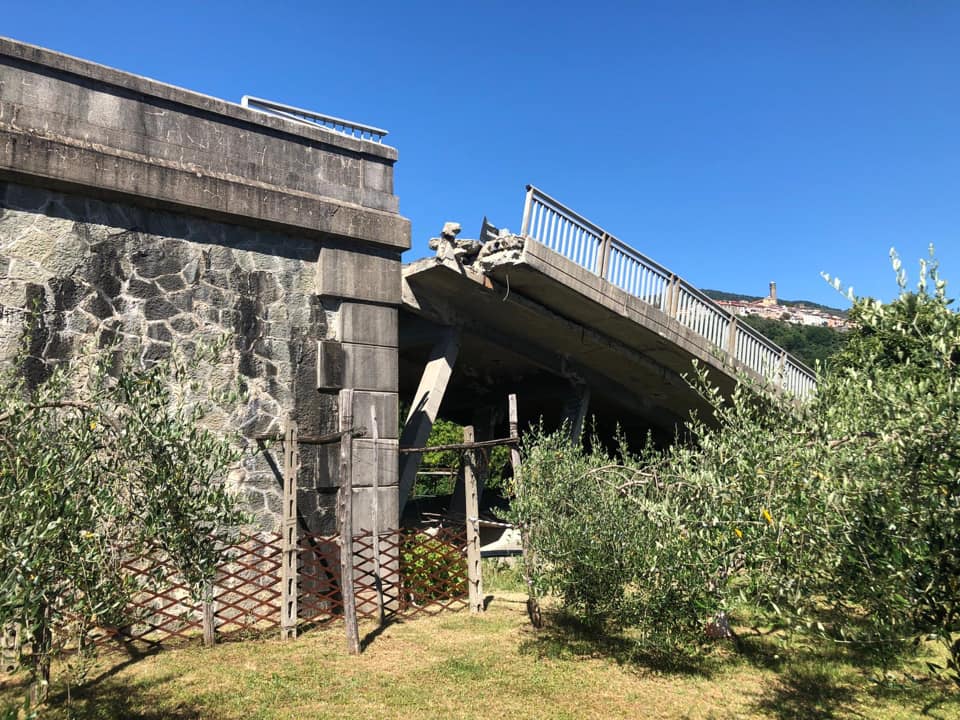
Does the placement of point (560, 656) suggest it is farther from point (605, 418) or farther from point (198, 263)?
point (605, 418)

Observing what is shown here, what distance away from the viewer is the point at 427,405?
12.9 meters

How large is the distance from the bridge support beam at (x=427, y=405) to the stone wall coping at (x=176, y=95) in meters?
3.43

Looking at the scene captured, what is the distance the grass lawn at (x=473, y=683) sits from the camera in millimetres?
7074

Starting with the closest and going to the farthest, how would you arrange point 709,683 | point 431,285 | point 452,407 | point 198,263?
point 709,683 < point 198,263 < point 431,285 < point 452,407

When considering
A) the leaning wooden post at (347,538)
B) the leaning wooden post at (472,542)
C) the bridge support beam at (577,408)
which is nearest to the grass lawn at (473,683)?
the leaning wooden post at (347,538)

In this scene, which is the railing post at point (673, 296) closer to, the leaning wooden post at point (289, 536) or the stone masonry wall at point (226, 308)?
the stone masonry wall at point (226, 308)

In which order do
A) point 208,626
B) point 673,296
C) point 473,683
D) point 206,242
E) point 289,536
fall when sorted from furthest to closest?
1. point 673,296
2. point 206,242
3. point 289,536
4. point 208,626
5. point 473,683

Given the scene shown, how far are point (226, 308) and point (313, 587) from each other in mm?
3907

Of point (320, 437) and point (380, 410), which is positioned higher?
point (380, 410)

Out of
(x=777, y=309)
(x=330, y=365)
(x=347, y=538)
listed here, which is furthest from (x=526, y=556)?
(x=777, y=309)

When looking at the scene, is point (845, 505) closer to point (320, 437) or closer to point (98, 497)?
point (98, 497)

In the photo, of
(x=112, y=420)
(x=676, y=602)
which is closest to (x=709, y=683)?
(x=676, y=602)

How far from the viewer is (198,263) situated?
989cm

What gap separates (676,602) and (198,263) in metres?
7.17
